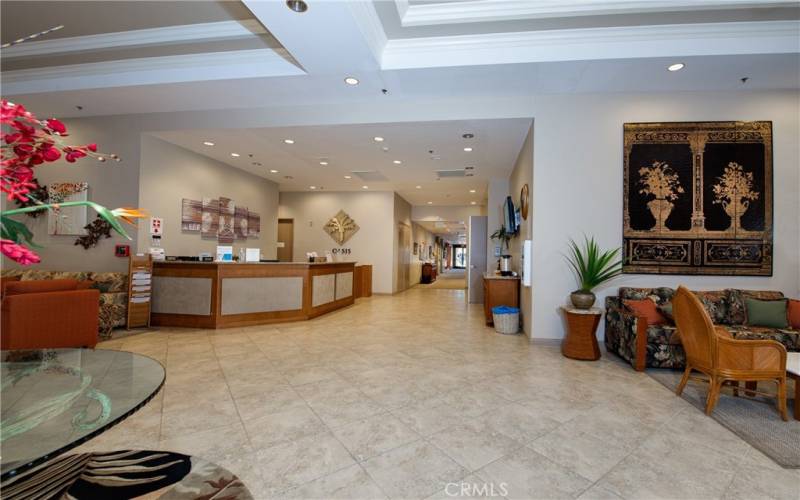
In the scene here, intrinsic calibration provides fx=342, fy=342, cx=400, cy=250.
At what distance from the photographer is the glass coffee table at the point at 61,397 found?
3.52ft

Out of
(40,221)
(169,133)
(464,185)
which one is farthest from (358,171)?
(40,221)

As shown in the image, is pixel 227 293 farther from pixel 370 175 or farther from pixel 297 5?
pixel 370 175

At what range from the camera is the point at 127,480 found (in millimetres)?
1395

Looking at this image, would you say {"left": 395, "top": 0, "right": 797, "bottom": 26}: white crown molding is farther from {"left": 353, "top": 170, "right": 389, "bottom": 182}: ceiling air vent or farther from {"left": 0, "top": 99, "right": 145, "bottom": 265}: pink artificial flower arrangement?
{"left": 353, "top": 170, "right": 389, "bottom": 182}: ceiling air vent

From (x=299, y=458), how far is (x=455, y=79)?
4304 millimetres

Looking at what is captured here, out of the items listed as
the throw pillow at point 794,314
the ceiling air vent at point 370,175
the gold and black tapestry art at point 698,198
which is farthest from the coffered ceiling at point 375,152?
the throw pillow at point 794,314

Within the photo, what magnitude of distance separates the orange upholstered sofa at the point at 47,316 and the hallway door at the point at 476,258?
7.40 m

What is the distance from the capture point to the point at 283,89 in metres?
4.78

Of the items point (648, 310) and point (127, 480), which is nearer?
point (127, 480)

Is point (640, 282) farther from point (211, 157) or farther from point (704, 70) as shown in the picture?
point (211, 157)

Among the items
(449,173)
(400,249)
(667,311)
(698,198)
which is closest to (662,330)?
(667,311)

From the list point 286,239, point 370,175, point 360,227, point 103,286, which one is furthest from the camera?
point 286,239

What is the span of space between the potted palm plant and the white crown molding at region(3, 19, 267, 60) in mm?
4689

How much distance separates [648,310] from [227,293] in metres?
5.70
